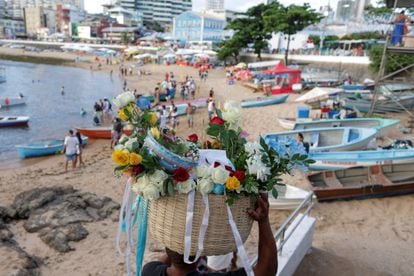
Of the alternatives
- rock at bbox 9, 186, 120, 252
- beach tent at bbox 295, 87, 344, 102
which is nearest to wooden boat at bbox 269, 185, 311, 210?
rock at bbox 9, 186, 120, 252

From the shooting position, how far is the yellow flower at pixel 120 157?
170 centimetres

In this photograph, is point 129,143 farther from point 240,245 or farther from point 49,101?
point 49,101

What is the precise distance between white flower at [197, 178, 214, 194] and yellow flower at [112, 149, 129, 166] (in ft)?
A: 1.31

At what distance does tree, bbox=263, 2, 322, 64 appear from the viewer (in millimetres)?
35125

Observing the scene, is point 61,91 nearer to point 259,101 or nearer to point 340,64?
point 259,101

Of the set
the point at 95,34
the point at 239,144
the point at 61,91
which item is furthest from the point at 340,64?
the point at 95,34

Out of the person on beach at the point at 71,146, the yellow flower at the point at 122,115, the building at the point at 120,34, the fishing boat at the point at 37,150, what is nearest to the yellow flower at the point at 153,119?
the yellow flower at the point at 122,115

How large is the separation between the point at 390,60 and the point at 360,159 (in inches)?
700

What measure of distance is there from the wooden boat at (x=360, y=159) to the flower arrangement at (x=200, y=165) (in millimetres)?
7583

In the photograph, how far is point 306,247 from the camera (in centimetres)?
516

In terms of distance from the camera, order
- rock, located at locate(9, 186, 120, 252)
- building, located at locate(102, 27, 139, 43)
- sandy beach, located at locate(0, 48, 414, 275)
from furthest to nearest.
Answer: building, located at locate(102, 27, 139, 43)
rock, located at locate(9, 186, 120, 252)
sandy beach, located at locate(0, 48, 414, 275)

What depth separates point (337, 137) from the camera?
1220 cm

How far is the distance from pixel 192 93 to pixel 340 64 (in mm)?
17705

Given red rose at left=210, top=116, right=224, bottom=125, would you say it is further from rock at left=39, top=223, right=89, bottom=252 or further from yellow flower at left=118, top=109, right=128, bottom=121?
rock at left=39, top=223, right=89, bottom=252
